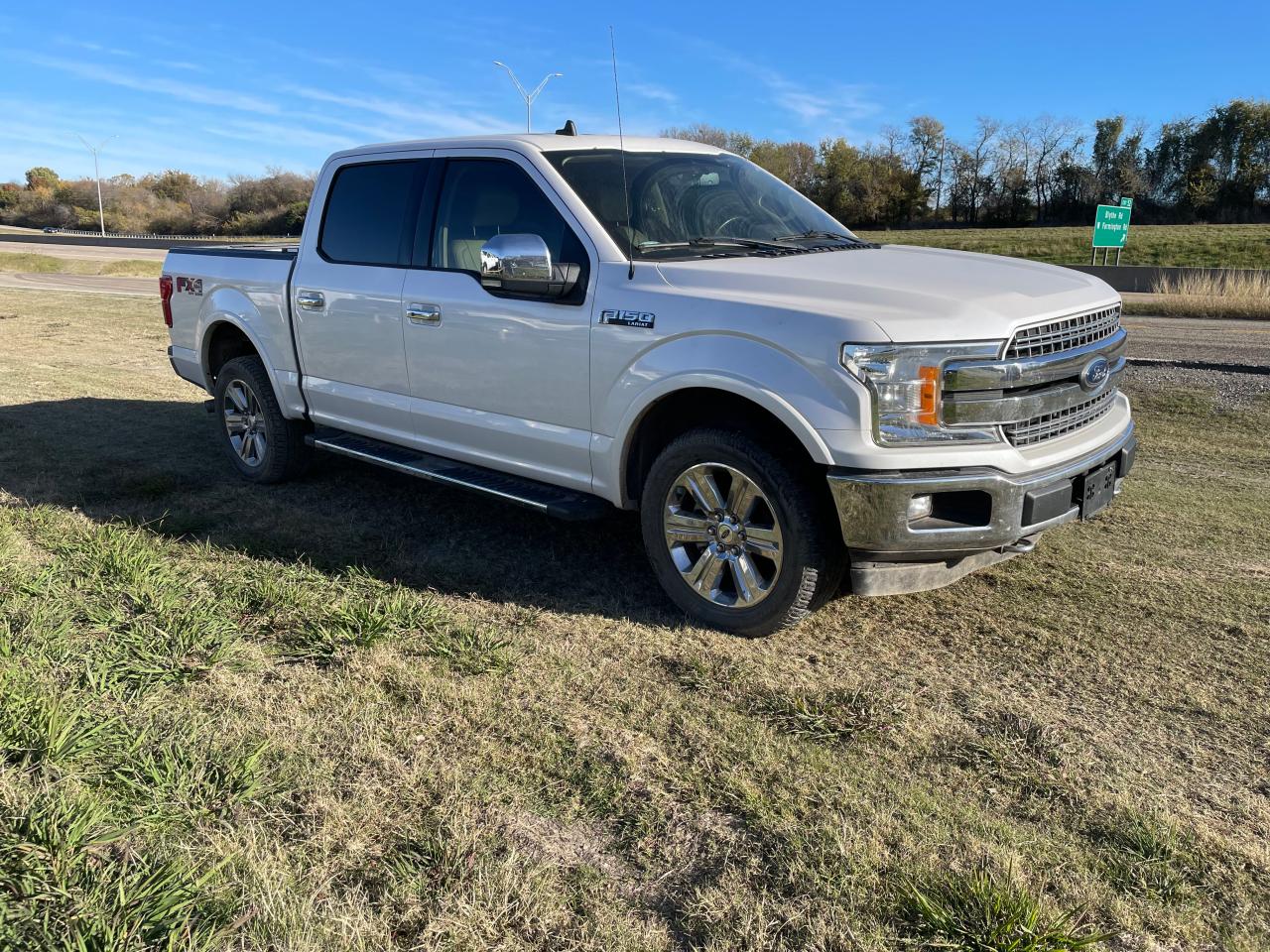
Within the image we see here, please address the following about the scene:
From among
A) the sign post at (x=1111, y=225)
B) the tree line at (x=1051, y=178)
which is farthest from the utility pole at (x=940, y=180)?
the sign post at (x=1111, y=225)

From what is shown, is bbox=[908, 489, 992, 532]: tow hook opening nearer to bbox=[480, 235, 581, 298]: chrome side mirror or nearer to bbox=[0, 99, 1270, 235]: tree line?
bbox=[480, 235, 581, 298]: chrome side mirror

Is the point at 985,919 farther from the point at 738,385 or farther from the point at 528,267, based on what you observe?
the point at 528,267

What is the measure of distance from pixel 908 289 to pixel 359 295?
304 cm

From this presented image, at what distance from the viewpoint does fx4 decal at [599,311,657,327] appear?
13.2ft

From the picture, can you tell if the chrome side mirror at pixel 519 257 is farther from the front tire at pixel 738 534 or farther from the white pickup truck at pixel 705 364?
the front tire at pixel 738 534

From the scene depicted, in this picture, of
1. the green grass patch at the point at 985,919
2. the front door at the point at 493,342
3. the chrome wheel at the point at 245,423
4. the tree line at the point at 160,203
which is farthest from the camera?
the tree line at the point at 160,203

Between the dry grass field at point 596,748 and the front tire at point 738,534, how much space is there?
0.16 m

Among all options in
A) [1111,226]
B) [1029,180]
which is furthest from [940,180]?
[1111,226]

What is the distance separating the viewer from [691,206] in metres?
4.76

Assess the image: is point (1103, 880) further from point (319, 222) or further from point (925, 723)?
point (319, 222)

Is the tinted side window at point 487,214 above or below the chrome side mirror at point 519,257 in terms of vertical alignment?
above

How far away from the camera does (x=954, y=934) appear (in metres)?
2.32

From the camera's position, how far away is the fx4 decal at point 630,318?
13.2 feet

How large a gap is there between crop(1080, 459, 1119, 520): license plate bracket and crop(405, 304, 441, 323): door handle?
3.05 metres
